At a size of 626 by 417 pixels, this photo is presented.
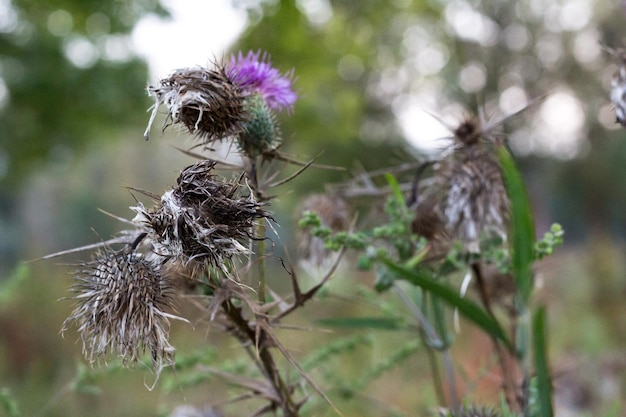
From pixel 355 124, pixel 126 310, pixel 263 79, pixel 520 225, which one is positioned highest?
pixel 355 124

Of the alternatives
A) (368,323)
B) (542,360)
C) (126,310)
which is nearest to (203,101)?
(126,310)

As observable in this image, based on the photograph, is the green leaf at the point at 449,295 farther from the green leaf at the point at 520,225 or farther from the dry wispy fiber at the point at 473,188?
the dry wispy fiber at the point at 473,188

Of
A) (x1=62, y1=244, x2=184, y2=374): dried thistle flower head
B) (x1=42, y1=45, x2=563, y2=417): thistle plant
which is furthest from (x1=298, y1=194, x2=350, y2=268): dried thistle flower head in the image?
(x1=62, y1=244, x2=184, y2=374): dried thistle flower head

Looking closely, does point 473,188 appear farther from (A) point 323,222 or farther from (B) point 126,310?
(B) point 126,310

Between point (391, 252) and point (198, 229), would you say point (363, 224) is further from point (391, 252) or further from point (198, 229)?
point (198, 229)

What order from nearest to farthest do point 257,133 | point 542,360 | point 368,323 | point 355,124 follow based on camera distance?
point 542,360, point 257,133, point 368,323, point 355,124

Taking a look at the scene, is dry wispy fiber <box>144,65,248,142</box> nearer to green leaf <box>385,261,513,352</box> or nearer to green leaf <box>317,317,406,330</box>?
green leaf <box>385,261,513,352</box>

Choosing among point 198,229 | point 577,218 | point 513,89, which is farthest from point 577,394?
point 577,218
